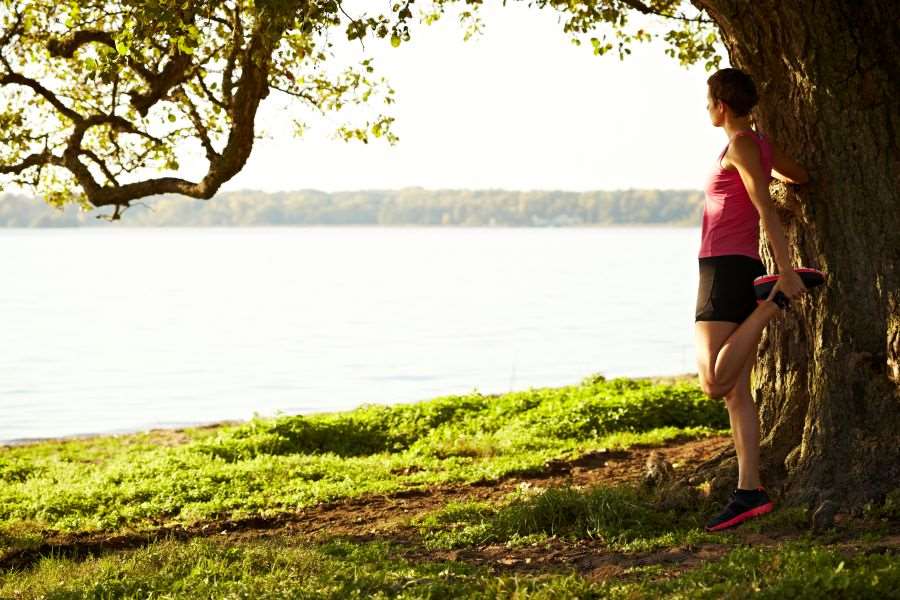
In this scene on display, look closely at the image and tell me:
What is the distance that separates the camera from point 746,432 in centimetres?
716

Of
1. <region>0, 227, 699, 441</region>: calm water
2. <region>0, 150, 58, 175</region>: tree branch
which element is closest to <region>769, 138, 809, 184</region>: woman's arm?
<region>0, 150, 58, 175</region>: tree branch

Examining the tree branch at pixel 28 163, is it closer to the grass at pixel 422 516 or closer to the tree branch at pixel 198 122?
the tree branch at pixel 198 122

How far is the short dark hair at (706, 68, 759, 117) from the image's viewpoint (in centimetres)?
698

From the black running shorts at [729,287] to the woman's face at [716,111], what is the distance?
87 centimetres

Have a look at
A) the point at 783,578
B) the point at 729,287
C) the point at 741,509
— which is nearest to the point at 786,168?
the point at 729,287

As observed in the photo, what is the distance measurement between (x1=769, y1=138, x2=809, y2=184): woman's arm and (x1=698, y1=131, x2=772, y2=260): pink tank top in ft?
0.65

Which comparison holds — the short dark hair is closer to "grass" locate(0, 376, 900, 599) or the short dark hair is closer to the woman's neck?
the woman's neck

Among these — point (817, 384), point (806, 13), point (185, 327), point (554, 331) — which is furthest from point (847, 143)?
point (185, 327)

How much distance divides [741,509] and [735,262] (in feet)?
5.30

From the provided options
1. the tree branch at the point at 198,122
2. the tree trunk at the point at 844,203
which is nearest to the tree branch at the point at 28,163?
the tree branch at the point at 198,122

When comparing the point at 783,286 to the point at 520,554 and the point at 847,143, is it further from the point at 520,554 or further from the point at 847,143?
the point at 520,554

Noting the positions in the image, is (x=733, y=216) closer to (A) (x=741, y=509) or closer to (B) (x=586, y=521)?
(A) (x=741, y=509)

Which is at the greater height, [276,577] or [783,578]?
[783,578]

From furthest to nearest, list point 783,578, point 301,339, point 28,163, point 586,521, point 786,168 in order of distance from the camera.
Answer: point 301,339 → point 28,163 → point 586,521 → point 786,168 → point 783,578
